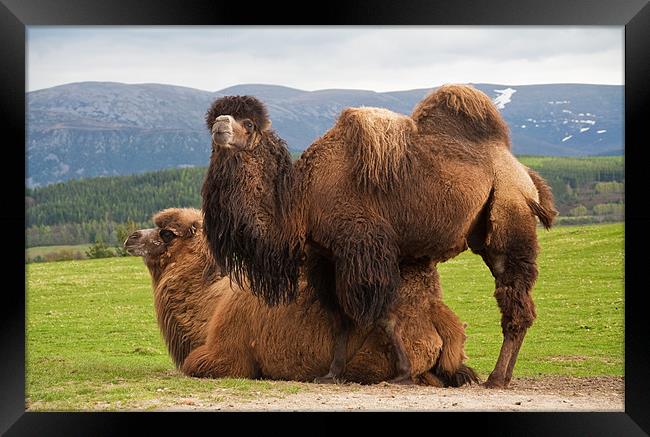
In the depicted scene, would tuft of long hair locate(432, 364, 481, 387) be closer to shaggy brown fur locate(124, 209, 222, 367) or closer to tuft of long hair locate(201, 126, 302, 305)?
tuft of long hair locate(201, 126, 302, 305)

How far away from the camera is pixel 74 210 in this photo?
19562mm

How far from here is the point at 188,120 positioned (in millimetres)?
22438

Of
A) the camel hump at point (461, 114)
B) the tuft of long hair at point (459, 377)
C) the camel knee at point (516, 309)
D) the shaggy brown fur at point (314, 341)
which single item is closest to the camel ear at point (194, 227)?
the shaggy brown fur at point (314, 341)

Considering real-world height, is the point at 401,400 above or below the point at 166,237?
below

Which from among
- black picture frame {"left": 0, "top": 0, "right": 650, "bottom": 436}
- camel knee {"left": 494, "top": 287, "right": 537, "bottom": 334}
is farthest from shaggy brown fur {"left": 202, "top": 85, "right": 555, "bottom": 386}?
black picture frame {"left": 0, "top": 0, "right": 650, "bottom": 436}

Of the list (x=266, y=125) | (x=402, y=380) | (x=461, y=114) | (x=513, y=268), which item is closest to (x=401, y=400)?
(x=402, y=380)

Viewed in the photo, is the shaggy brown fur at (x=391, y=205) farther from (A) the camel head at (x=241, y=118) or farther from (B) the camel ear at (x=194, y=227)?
(B) the camel ear at (x=194, y=227)

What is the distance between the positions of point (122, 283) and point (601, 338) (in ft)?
29.7

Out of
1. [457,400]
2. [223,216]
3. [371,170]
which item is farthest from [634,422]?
[223,216]

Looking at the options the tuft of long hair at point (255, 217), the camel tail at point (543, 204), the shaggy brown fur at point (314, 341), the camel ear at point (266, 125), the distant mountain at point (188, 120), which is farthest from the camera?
the distant mountain at point (188, 120)

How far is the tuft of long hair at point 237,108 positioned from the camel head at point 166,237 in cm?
164

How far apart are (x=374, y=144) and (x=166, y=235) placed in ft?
8.09

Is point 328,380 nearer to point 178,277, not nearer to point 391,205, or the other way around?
point 391,205

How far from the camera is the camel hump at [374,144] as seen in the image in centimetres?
796
